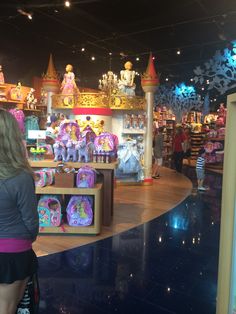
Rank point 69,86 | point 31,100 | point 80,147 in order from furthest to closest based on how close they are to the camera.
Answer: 1. point 31,100
2. point 69,86
3. point 80,147

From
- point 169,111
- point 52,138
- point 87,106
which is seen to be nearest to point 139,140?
point 87,106

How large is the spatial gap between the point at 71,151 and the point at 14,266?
3125mm

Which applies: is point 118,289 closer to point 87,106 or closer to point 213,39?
point 87,106

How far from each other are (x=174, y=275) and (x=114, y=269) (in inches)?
23.0

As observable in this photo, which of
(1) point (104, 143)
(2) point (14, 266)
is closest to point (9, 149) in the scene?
(2) point (14, 266)

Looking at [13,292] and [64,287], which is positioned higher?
[13,292]

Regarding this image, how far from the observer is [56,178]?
4309 mm

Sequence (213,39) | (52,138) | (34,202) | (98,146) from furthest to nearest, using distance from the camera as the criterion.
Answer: (213,39)
(52,138)
(98,146)
(34,202)

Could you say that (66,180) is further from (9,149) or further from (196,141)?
(196,141)

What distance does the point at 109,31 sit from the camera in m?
9.59

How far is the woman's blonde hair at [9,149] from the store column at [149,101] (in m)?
7.10

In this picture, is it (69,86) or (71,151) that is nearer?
(71,151)

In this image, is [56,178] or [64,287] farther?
[56,178]

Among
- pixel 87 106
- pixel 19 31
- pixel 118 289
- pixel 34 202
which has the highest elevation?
pixel 19 31
